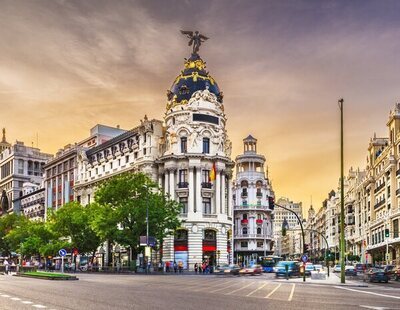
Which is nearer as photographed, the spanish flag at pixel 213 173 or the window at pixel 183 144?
the spanish flag at pixel 213 173

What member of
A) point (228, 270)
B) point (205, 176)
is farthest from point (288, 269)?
point (205, 176)

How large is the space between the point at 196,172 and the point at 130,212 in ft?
63.0

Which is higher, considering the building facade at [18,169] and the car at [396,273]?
the building facade at [18,169]

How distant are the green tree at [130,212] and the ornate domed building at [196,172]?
443 inches

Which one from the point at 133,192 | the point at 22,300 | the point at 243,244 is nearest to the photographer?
the point at 22,300

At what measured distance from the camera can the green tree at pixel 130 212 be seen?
251ft

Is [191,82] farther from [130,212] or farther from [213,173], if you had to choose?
[130,212]

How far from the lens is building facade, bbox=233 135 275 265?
14462 cm

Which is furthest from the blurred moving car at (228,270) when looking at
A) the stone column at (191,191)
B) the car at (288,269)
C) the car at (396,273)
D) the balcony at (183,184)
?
the car at (396,273)

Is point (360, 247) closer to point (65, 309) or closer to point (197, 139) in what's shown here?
point (197, 139)

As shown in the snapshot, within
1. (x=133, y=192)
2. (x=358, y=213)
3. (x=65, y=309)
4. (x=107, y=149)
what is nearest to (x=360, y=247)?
(x=358, y=213)

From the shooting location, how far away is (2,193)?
182m

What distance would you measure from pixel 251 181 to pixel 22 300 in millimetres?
127410

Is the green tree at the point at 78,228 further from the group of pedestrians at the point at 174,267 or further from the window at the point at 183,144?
the window at the point at 183,144
